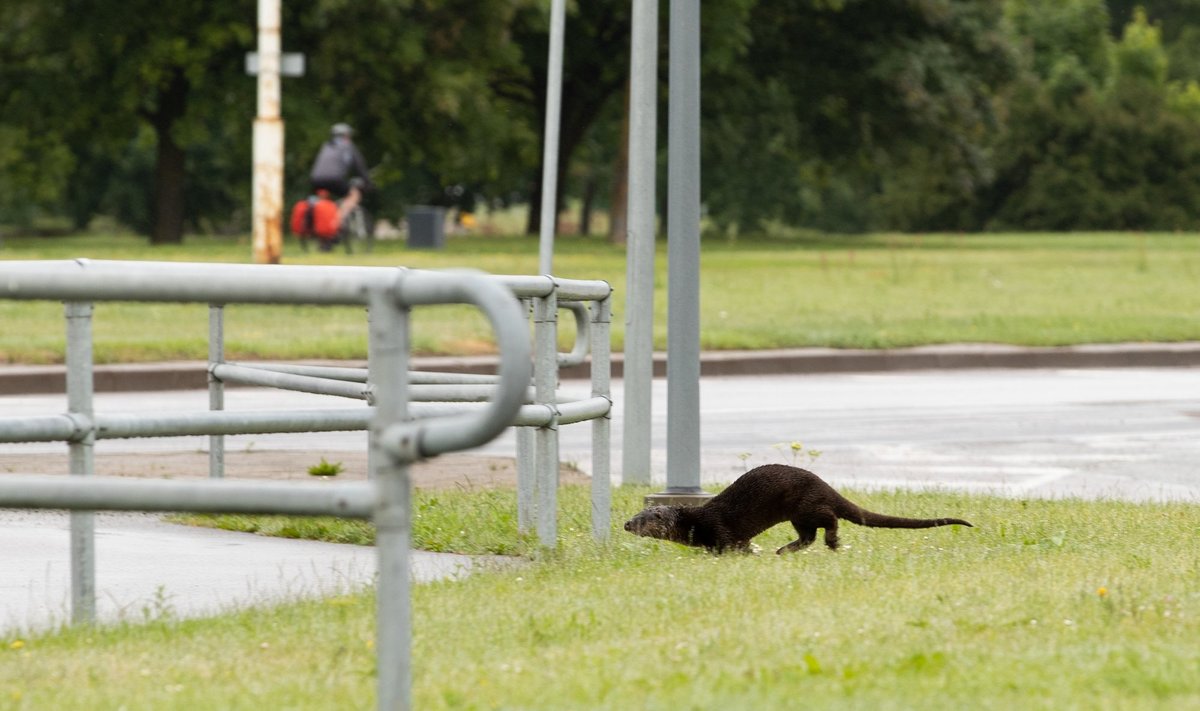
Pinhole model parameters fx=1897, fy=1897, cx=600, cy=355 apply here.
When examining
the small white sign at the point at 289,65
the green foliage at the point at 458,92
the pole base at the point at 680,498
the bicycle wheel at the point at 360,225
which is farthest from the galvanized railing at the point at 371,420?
the green foliage at the point at 458,92

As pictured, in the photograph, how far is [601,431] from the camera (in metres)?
6.80

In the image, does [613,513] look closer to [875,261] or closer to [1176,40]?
[875,261]

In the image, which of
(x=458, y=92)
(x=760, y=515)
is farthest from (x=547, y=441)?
(x=458, y=92)

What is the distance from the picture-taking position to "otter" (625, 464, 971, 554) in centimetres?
663

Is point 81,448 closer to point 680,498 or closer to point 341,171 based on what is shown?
point 680,498

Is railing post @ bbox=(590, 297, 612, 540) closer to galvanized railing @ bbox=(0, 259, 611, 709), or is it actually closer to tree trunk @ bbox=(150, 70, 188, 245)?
galvanized railing @ bbox=(0, 259, 611, 709)

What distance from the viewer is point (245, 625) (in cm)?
500

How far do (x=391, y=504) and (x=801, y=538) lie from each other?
3477 millimetres

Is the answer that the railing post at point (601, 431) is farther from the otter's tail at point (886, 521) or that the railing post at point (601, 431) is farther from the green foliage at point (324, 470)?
the green foliage at point (324, 470)

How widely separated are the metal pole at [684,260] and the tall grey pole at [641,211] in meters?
0.63

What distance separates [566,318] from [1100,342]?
558cm

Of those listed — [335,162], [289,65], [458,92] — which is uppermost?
[458,92]

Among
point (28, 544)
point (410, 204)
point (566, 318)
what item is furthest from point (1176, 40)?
point (28, 544)

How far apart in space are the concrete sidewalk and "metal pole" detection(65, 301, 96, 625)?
Result: 29.8 feet
